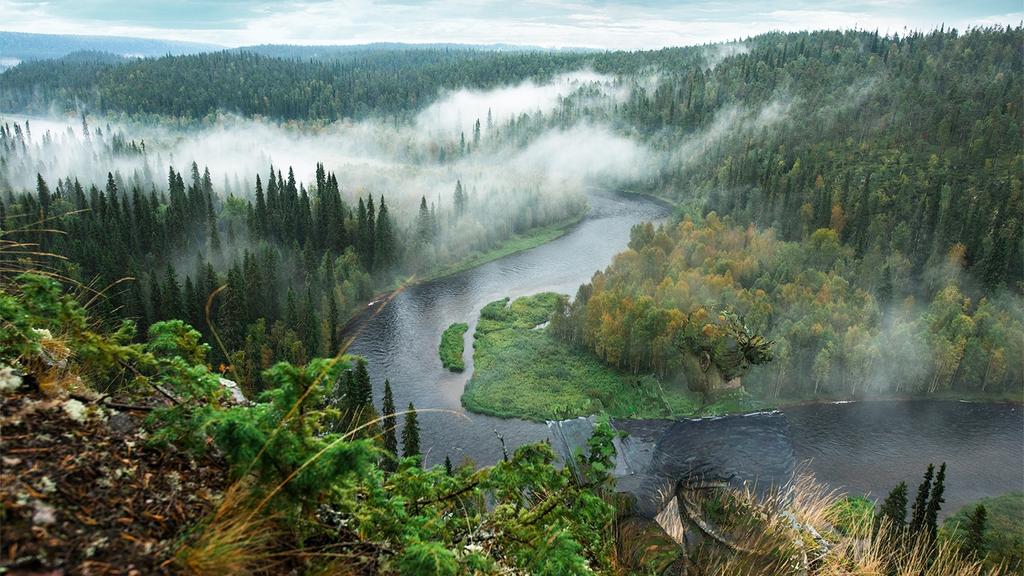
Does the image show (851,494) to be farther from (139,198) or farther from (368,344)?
(139,198)

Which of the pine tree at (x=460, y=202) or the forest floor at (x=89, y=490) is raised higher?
the forest floor at (x=89, y=490)

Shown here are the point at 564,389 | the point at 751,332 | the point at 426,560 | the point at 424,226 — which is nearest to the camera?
the point at 426,560

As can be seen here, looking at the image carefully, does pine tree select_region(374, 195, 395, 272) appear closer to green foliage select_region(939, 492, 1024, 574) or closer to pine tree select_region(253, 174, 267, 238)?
pine tree select_region(253, 174, 267, 238)

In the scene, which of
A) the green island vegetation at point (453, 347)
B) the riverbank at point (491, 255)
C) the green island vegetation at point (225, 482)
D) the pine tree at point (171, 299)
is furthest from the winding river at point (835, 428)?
the green island vegetation at point (225, 482)

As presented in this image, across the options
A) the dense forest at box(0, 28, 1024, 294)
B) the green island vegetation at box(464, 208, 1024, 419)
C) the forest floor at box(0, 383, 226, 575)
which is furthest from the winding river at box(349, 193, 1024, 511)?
the forest floor at box(0, 383, 226, 575)

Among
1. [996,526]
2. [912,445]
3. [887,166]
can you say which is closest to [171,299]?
[912,445]

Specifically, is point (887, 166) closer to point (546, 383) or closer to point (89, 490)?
point (546, 383)

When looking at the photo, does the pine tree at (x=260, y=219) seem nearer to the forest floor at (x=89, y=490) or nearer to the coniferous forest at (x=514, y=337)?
the coniferous forest at (x=514, y=337)
